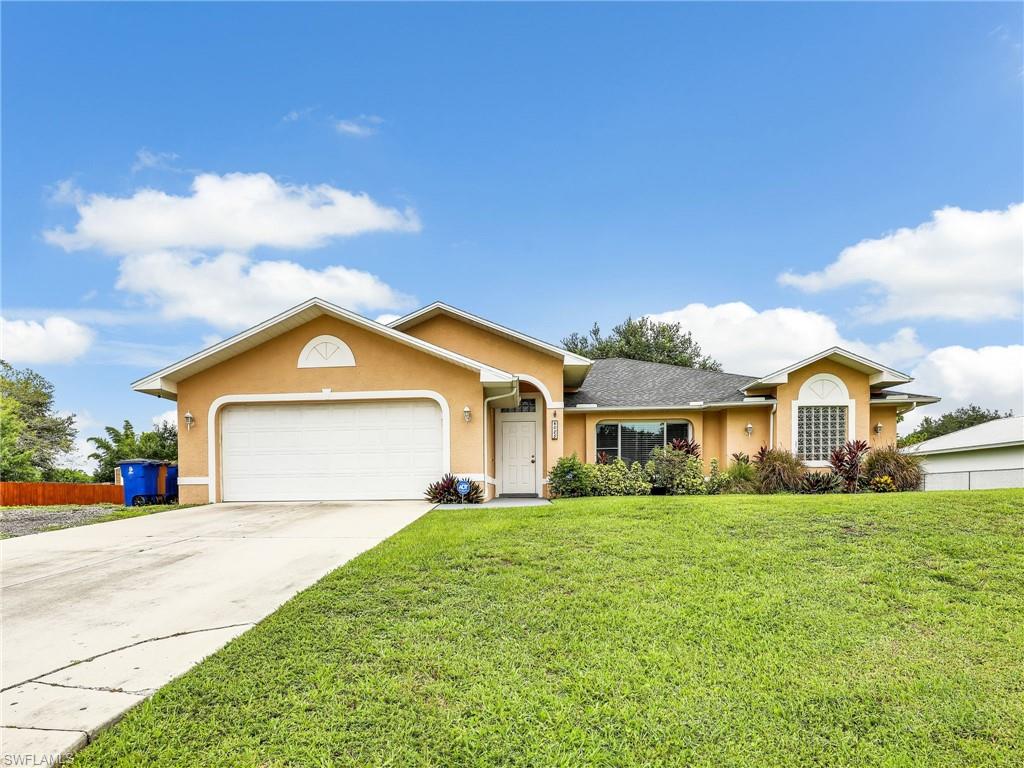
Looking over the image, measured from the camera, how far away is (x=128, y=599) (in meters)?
5.57

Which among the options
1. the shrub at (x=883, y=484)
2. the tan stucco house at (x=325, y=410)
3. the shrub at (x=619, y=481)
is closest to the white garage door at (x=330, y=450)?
the tan stucco house at (x=325, y=410)

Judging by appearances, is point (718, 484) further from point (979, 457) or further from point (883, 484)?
point (979, 457)

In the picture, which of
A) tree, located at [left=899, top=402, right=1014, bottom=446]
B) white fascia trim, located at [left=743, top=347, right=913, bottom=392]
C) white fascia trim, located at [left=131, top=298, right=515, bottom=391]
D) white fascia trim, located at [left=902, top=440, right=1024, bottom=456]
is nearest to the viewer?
white fascia trim, located at [left=131, top=298, right=515, bottom=391]

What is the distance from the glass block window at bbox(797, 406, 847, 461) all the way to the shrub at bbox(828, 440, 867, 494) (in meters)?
0.54

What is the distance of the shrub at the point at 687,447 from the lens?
50.6 feet

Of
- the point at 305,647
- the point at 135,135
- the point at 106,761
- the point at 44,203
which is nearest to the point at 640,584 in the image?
the point at 305,647

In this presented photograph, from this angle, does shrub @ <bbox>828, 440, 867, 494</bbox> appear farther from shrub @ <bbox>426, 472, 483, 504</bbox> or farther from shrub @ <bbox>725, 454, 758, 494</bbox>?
shrub @ <bbox>426, 472, 483, 504</bbox>

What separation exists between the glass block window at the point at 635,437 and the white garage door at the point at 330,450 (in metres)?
5.80

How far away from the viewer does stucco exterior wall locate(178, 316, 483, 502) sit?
41.7 ft

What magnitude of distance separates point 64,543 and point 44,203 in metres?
12.7

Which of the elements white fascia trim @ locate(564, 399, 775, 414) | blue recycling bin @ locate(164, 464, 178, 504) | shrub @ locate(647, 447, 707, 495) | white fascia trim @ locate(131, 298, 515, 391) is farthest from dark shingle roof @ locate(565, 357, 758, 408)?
blue recycling bin @ locate(164, 464, 178, 504)

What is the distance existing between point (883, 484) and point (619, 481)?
6.87 meters

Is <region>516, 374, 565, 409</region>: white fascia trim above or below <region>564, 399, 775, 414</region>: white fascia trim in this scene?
above

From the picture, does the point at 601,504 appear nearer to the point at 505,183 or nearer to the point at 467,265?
the point at 505,183
